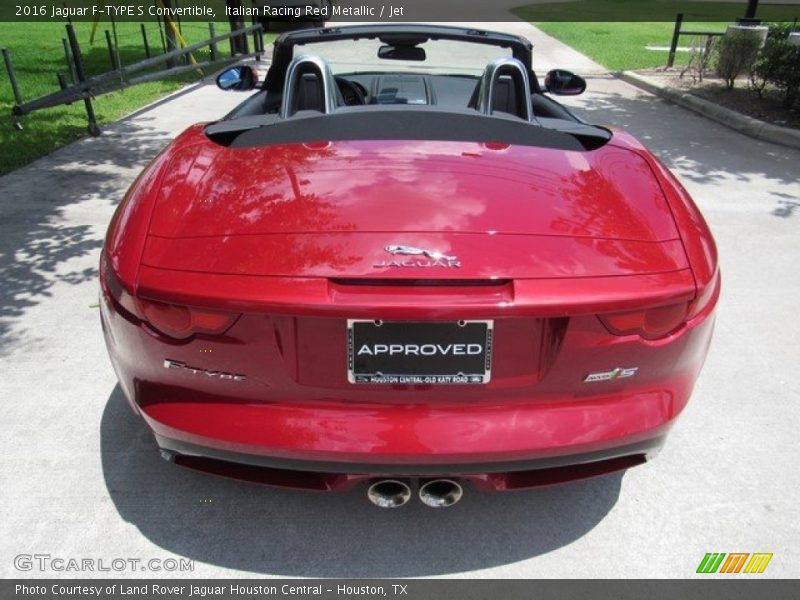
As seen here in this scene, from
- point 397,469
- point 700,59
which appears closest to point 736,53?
point 700,59

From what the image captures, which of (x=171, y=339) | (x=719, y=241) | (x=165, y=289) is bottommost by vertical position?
(x=719, y=241)

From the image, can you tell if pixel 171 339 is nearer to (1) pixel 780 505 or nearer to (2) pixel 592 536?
(2) pixel 592 536

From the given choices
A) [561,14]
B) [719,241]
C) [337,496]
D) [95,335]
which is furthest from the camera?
[561,14]

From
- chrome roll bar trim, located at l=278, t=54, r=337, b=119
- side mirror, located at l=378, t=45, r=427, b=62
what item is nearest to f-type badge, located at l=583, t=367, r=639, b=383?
chrome roll bar trim, located at l=278, t=54, r=337, b=119

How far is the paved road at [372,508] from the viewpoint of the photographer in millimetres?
2146

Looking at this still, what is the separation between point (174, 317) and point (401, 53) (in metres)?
2.47

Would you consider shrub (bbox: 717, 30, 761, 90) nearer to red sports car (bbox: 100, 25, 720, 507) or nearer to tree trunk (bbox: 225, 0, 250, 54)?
tree trunk (bbox: 225, 0, 250, 54)

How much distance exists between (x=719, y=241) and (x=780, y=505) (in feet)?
9.25

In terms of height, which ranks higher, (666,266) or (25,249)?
→ (666,266)

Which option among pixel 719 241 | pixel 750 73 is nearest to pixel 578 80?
pixel 719 241

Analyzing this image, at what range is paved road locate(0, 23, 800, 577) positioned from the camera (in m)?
2.15

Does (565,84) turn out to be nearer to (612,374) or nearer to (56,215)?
(612,374)

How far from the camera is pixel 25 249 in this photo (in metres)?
4.42

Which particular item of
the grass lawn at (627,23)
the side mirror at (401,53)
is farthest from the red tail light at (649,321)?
the grass lawn at (627,23)
